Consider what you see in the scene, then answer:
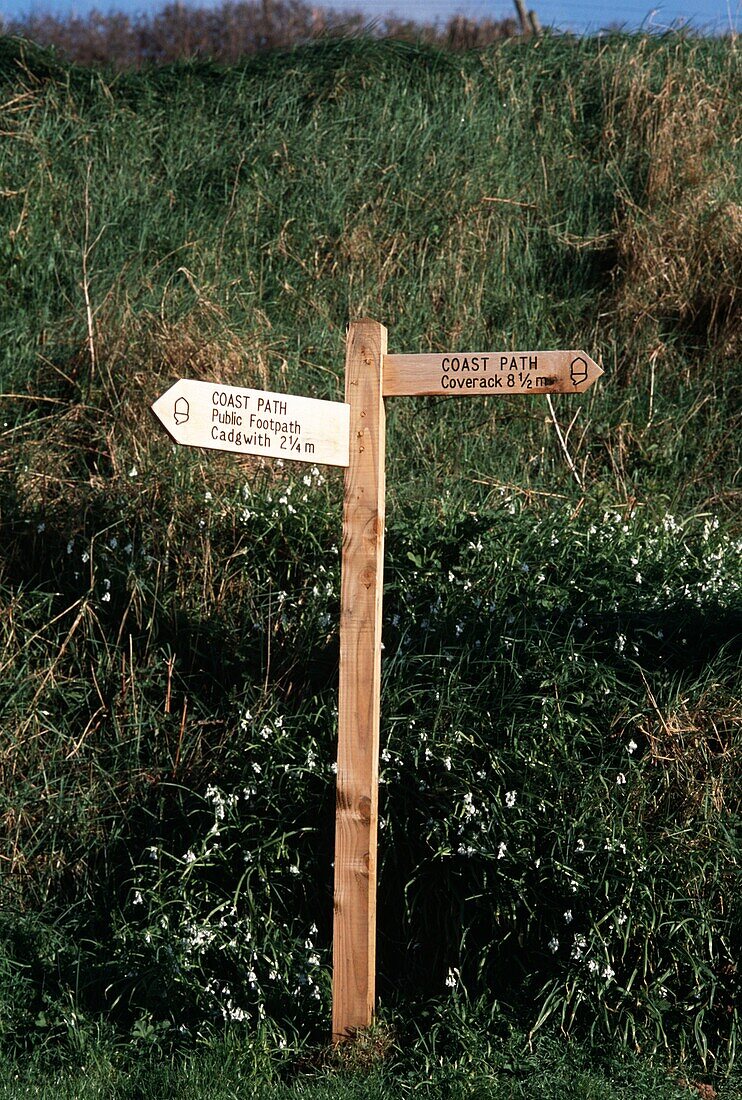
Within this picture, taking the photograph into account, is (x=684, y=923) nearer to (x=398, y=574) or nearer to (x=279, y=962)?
(x=279, y=962)

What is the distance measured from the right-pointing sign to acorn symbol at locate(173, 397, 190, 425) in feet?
2.41

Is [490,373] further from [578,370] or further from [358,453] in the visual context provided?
[358,453]

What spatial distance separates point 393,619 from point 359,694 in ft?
3.38

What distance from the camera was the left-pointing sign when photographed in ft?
12.2

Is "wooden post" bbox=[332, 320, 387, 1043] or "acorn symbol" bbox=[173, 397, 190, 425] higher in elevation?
"acorn symbol" bbox=[173, 397, 190, 425]

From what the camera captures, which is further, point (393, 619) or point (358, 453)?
point (393, 619)

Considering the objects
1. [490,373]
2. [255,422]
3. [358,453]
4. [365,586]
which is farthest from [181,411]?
[490,373]

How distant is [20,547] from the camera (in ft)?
18.5

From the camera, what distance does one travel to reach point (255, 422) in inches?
152

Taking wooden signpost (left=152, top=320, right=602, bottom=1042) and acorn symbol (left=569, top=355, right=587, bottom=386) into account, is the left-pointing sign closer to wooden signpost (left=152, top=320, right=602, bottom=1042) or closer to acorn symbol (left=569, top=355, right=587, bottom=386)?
wooden signpost (left=152, top=320, right=602, bottom=1042)

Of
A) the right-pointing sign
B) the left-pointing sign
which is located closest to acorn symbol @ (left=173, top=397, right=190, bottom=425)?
the left-pointing sign

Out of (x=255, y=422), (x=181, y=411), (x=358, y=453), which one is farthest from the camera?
(x=358, y=453)

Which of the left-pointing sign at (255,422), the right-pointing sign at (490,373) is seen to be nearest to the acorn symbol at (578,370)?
the right-pointing sign at (490,373)

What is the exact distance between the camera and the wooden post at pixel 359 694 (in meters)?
3.83
